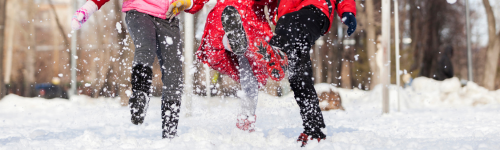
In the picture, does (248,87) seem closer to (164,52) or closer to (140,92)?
(164,52)

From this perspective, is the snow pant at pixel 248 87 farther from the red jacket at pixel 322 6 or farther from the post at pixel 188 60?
the post at pixel 188 60

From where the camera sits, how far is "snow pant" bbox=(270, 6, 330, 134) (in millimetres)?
1948

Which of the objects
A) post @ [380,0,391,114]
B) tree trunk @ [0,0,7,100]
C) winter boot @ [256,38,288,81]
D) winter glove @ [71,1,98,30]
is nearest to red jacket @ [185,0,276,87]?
winter boot @ [256,38,288,81]

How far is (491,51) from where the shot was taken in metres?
9.34

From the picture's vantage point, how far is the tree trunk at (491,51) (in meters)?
9.02

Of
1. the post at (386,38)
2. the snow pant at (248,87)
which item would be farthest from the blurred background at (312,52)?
the snow pant at (248,87)

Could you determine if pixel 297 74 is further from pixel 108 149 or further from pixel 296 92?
pixel 108 149

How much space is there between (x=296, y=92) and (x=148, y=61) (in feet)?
2.75

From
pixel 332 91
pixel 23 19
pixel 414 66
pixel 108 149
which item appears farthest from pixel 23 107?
pixel 414 66

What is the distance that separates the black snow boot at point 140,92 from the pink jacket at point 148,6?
33 cm

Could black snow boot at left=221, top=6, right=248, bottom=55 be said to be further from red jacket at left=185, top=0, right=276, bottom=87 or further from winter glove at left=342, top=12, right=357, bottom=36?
winter glove at left=342, top=12, right=357, bottom=36

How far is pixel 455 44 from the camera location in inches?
534

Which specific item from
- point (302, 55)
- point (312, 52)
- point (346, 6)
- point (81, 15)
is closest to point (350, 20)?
point (346, 6)

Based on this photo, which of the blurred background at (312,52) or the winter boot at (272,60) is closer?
the winter boot at (272,60)
